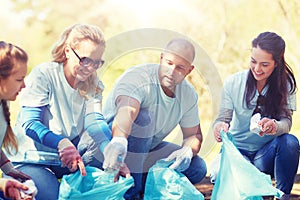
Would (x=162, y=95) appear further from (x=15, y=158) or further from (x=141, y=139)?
(x=15, y=158)

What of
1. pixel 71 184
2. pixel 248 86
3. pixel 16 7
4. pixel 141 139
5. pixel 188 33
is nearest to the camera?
pixel 71 184

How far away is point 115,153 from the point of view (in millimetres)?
2328

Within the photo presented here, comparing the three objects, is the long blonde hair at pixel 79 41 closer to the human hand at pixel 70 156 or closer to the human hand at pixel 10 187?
the human hand at pixel 70 156

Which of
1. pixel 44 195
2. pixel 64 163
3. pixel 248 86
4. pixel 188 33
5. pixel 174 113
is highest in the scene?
pixel 188 33

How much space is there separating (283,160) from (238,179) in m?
0.28

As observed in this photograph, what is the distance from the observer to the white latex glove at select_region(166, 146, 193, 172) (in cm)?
247

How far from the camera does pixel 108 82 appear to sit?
9.08 ft

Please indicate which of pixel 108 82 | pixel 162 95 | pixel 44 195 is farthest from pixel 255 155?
pixel 44 195

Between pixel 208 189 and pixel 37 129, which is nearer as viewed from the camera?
pixel 37 129

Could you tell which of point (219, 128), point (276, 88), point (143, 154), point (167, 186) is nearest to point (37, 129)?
point (143, 154)

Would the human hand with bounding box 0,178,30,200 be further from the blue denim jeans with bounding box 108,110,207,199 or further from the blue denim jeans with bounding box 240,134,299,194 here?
the blue denim jeans with bounding box 240,134,299,194

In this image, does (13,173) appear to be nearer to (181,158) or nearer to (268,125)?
(181,158)

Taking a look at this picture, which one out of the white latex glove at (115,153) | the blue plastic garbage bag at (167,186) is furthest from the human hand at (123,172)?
the blue plastic garbage bag at (167,186)

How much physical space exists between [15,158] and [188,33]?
1.27 meters
